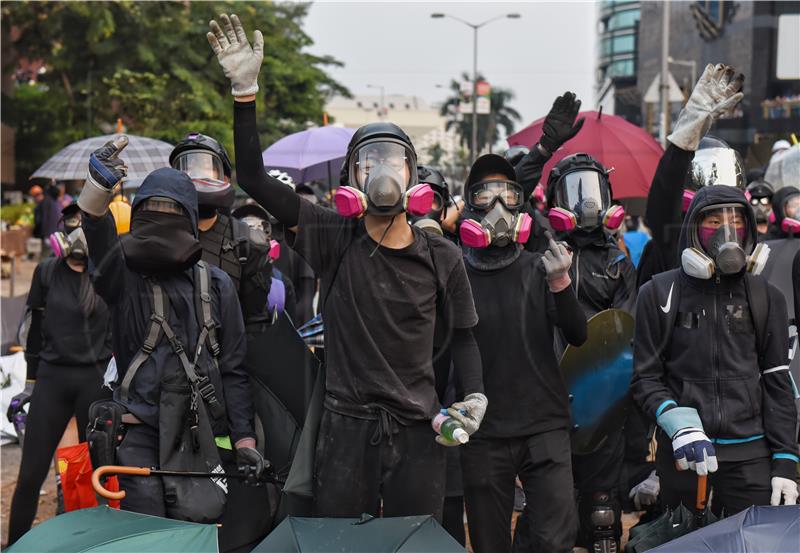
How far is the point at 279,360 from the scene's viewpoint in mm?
4594

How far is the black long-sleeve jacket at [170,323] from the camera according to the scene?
409 cm

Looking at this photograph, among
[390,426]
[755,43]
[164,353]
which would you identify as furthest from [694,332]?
[755,43]

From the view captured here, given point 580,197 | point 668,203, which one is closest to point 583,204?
point 580,197

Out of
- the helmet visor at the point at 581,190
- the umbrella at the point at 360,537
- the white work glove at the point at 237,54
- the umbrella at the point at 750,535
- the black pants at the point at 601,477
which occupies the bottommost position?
the black pants at the point at 601,477

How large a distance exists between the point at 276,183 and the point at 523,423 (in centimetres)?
154

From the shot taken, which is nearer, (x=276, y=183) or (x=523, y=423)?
(x=276, y=183)

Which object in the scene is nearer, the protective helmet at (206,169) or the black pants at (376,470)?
the black pants at (376,470)

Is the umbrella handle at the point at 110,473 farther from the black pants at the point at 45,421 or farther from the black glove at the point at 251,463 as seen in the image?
the black pants at the point at 45,421

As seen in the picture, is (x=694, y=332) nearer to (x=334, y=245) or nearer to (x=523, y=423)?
(x=523, y=423)

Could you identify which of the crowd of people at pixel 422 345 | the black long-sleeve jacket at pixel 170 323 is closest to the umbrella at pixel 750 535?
the crowd of people at pixel 422 345

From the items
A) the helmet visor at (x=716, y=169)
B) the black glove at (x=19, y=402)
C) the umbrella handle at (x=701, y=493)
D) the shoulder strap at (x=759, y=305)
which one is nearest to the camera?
the umbrella handle at (x=701, y=493)

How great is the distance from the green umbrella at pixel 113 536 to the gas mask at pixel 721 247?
2303 millimetres

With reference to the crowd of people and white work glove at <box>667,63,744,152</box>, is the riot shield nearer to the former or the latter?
the crowd of people

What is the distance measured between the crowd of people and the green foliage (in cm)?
2271
